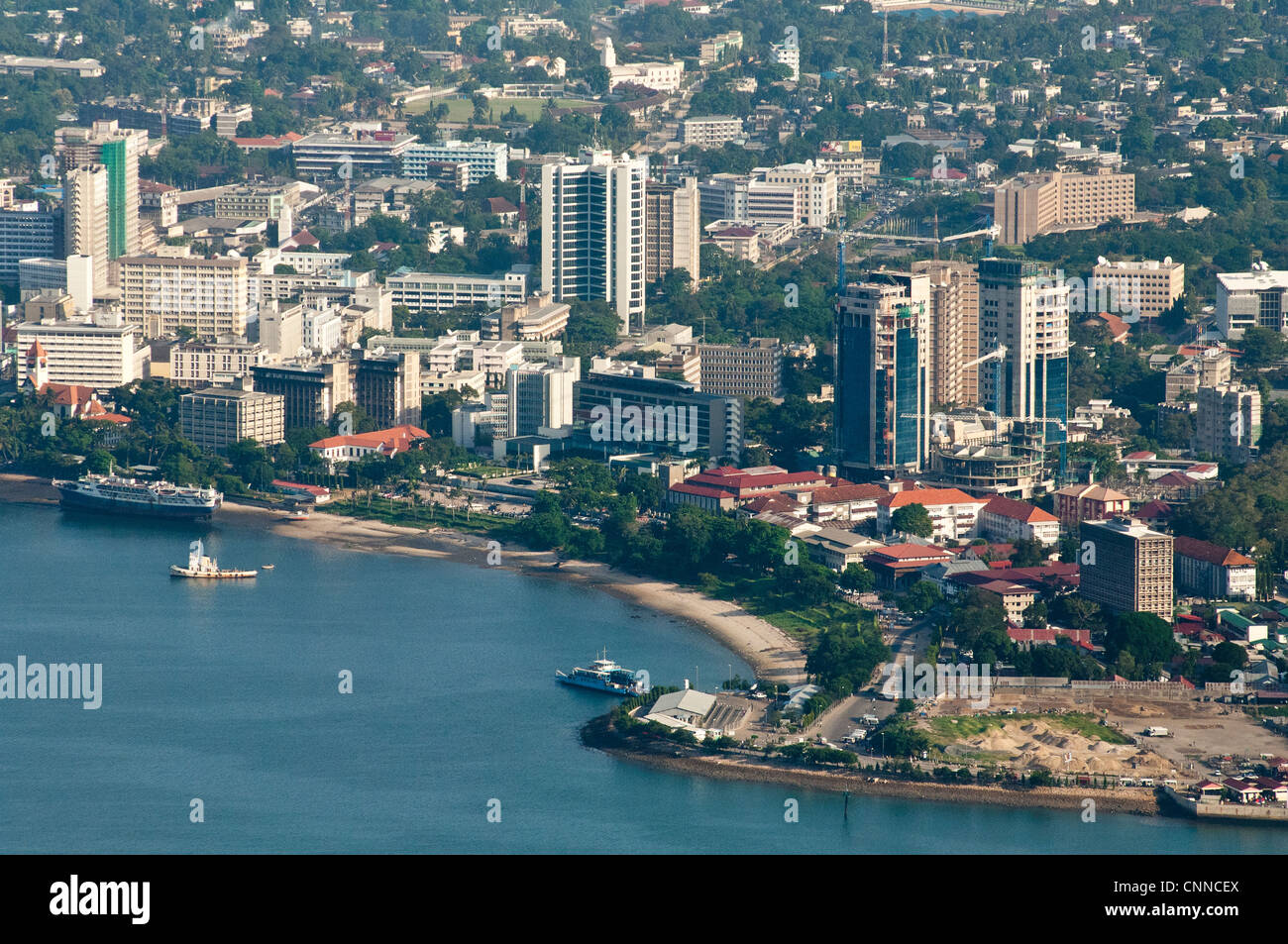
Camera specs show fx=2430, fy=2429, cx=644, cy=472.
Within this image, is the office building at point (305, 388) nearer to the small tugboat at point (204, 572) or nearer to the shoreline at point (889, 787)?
the small tugboat at point (204, 572)

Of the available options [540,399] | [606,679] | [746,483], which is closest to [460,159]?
[540,399]

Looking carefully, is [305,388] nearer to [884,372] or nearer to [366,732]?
[884,372]

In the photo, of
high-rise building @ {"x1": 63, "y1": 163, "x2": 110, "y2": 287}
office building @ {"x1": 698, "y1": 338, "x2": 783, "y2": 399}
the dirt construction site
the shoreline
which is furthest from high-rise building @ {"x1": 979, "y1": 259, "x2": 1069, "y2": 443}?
high-rise building @ {"x1": 63, "y1": 163, "x2": 110, "y2": 287}

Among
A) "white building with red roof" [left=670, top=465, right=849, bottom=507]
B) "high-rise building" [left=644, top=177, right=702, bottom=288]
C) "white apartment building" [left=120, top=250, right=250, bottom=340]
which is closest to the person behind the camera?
"white building with red roof" [left=670, top=465, right=849, bottom=507]

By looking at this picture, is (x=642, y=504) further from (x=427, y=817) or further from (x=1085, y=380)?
(x=427, y=817)

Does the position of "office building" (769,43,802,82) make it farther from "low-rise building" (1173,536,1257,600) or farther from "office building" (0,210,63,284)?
"low-rise building" (1173,536,1257,600)
